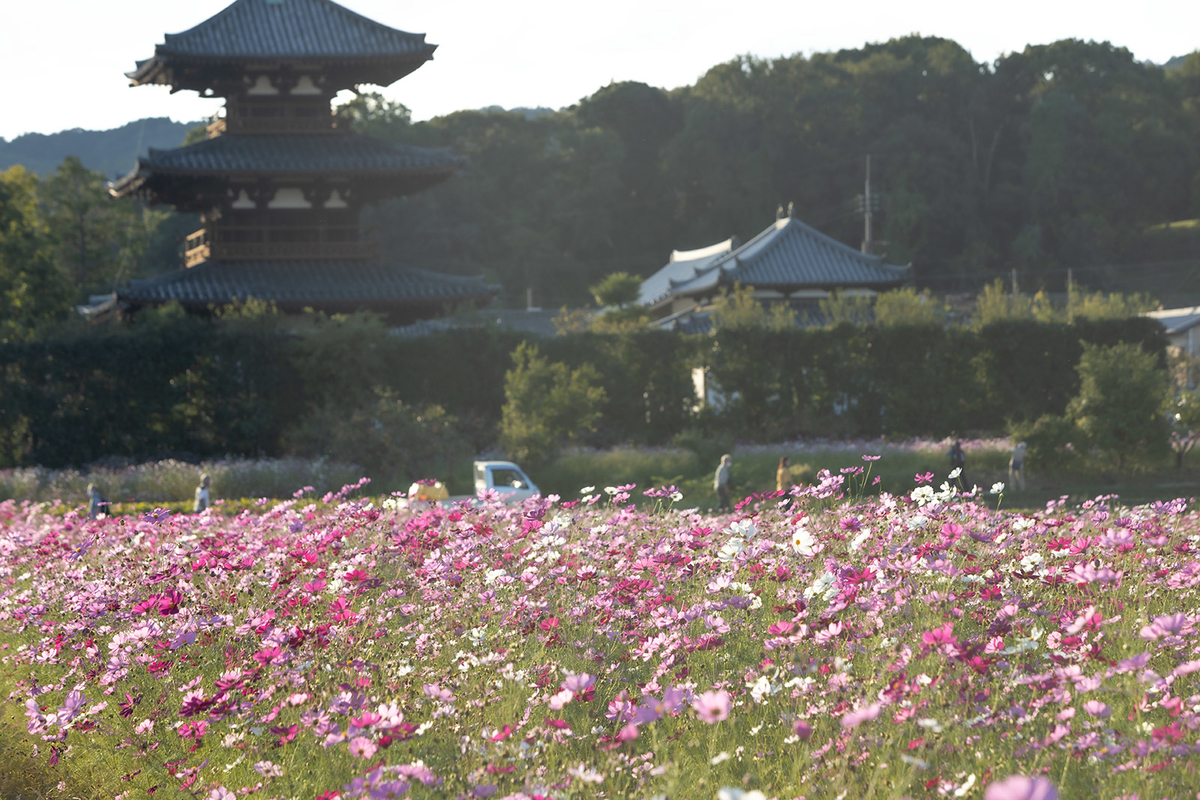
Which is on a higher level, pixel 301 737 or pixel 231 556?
pixel 231 556

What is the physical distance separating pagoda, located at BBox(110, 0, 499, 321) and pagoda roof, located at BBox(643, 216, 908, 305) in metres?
13.5

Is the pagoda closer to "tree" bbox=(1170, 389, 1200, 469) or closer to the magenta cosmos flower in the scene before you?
"tree" bbox=(1170, 389, 1200, 469)

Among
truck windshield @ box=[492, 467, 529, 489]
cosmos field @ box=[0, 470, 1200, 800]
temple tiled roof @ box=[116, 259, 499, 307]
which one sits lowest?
truck windshield @ box=[492, 467, 529, 489]

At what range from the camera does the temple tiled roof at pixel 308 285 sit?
88.8 ft

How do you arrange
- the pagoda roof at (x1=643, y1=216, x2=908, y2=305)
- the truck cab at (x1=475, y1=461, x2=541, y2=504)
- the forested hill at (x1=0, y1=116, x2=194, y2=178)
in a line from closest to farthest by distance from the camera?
the truck cab at (x1=475, y1=461, x2=541, y2=504), the pagoda roof at (x1=643, y1=216, x2=908, y2=305), the forested hill at (x1=0, y1=116, x2=194, y2=178)

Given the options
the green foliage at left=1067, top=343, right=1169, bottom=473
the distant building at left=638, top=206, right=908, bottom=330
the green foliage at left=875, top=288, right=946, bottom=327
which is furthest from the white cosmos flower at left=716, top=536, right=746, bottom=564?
the distant building at left=638, top=206, right=908, bottom=330

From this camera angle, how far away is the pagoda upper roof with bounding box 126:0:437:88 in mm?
28578

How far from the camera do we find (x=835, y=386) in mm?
26594

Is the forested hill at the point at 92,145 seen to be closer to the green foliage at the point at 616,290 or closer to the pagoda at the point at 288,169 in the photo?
the green foliage at the point at 616,290

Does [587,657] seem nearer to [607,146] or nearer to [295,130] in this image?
[295,130]

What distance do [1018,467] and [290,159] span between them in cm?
1984

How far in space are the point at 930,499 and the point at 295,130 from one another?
89.6 ft

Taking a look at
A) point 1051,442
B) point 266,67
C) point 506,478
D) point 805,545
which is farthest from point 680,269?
point 805,545

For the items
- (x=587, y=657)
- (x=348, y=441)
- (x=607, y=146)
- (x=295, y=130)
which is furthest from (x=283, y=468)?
(x=607, y=146)
